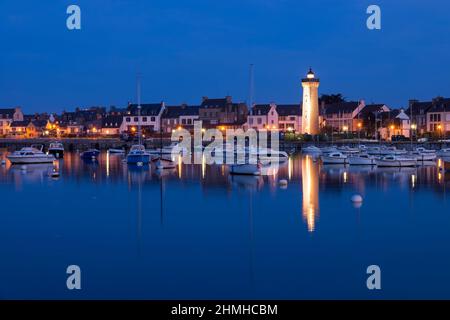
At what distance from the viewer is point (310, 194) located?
3306 cm

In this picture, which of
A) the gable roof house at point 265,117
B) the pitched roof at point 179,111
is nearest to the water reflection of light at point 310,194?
the gable roof house at point 265,117

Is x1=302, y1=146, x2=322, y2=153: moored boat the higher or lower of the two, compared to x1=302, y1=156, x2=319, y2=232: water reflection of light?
higher

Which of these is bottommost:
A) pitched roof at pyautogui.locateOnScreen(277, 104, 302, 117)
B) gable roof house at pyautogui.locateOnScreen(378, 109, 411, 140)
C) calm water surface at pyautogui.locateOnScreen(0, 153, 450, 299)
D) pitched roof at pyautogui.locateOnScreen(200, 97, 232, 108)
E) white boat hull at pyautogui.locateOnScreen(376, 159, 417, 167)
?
calm water surface at pyautogui.locateOnScreen(0, 153, 450, 299)

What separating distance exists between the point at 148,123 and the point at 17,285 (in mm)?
94798

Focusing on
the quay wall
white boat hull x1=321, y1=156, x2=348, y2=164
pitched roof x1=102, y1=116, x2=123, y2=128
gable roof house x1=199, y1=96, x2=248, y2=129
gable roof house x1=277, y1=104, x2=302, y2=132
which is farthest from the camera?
pitched roof x1=102, y1=116, x2=123, y2=128

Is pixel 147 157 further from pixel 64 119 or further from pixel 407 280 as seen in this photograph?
pixel 64 119

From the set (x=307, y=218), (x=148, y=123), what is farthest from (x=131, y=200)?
(x=148, y=123)

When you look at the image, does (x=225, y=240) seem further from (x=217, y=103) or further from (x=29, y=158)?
(x=217, y=103)

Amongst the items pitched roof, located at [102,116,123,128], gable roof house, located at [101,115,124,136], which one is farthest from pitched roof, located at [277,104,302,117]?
pitched roof, located at [102,116,123,128]

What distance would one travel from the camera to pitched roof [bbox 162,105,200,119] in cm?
10589

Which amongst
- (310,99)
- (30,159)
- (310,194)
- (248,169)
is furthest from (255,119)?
(310,194)

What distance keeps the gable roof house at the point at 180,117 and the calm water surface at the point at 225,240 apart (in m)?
66.6

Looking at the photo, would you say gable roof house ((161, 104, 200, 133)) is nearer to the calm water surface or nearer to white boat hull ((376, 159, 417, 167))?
white boat hull ((376, 159, 417, 167))

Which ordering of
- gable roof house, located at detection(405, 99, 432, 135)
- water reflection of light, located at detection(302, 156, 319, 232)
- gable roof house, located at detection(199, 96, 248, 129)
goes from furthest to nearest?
gable roof house, located at detection(199, 96, 248, 129)
gable roof house, located at detection(405, 99, 432, 135)
water reflection of light, located at detection(302, 156, 319, 232)
